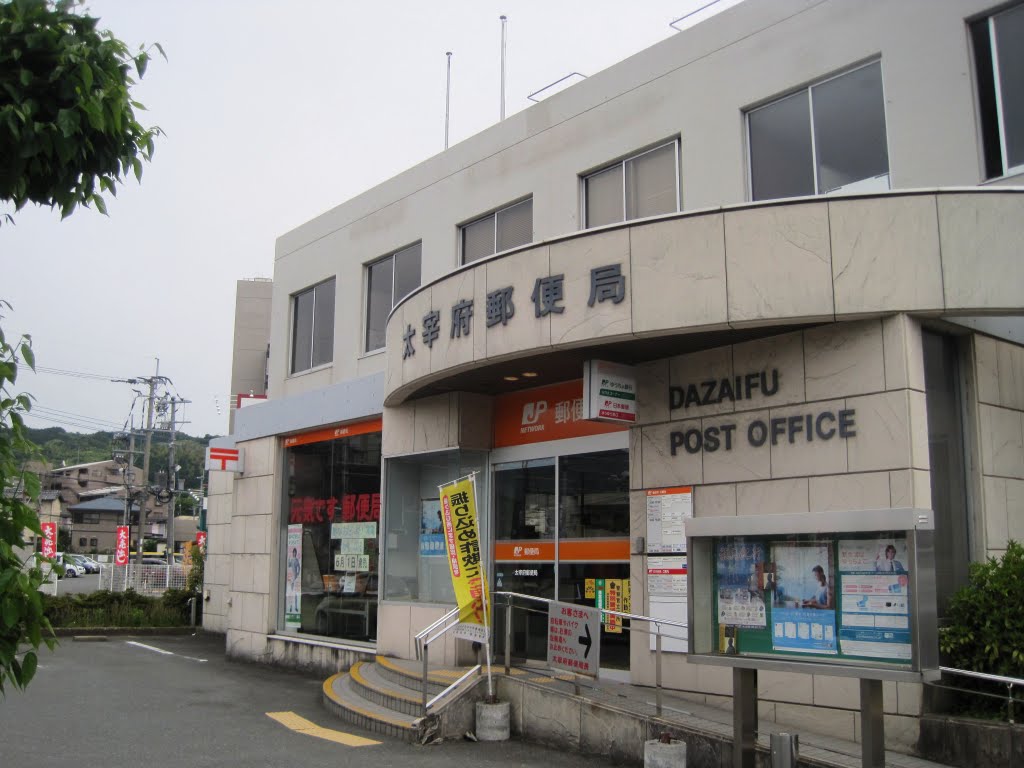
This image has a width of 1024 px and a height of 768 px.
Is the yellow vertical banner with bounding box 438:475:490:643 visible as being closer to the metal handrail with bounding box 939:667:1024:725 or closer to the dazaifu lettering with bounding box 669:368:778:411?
the dazaifu lettering with bounding box 669:368:778:411

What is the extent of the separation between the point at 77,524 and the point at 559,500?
10446 cm

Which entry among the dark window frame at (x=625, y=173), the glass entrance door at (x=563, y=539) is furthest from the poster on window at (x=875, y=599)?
the dark window frame at (x=625, y=173)

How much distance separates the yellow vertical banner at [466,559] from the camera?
11055 mm

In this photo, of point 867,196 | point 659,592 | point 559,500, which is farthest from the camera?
point 559,500

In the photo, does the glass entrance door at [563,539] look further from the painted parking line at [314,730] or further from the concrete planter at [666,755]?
the painted parking line at [314,730]

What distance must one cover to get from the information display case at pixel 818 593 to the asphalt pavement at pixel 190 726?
3.05 meters

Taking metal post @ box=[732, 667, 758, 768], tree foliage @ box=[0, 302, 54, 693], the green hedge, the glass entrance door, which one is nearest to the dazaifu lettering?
the glass entrance door

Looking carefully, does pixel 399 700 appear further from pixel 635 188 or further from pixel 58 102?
pixel 58 102

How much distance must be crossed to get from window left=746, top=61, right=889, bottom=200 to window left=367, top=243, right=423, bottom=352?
6.67 metres

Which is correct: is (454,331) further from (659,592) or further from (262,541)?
(262,541)

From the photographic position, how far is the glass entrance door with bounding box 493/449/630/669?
11719 millimetres

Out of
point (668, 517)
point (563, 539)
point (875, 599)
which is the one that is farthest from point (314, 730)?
point (875, 599)

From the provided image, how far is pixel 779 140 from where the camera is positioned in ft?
36.8

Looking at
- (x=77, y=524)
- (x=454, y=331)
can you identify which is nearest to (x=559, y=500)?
Answer: (x=454, y=331)
